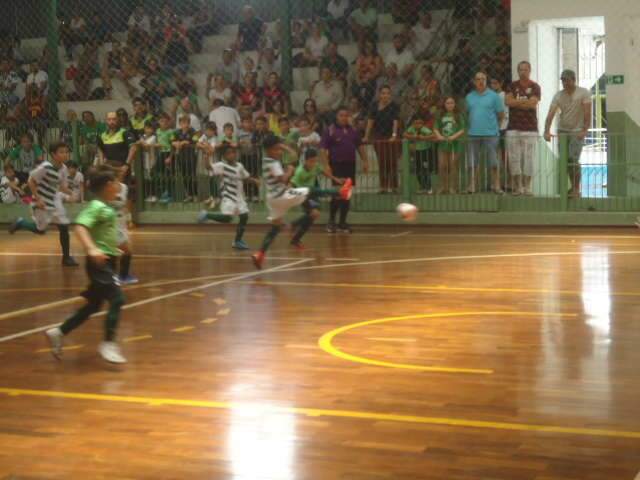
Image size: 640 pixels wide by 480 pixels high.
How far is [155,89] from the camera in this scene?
22.1 metres

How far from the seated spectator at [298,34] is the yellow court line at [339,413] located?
50.3 feet

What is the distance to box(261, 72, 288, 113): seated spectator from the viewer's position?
19.8 metres

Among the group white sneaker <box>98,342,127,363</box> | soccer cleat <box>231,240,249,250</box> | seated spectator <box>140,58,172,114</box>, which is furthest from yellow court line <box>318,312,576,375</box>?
seated spectator <box>140,58,172,114</box>

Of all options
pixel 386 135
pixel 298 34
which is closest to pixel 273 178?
pixel 386 135

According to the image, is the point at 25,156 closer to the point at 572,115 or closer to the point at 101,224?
the point at 572,115

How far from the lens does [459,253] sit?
14219 millimetres

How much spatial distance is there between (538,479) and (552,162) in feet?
44.0

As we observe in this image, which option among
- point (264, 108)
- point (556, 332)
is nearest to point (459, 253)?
point (556, 332)

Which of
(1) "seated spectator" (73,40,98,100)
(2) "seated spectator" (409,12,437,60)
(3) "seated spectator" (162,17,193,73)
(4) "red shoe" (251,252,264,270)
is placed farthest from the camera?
(1) "seated spectator" (73,40,98,100)

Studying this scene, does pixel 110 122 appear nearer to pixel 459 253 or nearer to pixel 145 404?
pixel 459 253

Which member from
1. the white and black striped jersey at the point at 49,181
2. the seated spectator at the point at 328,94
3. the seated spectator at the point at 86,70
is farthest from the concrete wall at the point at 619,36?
the seated spectator at the point at 86,70

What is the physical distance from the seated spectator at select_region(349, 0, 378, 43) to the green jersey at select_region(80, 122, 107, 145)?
500 centimetres

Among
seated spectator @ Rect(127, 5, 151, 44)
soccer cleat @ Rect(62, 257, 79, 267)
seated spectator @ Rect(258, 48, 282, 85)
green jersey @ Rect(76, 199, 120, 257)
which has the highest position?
seated spectator @ Rect(127, 5, 151, 44)

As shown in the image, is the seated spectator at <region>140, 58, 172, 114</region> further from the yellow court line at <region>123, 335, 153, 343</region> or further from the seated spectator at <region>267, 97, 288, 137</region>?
the yellow court line at <region>123, 335, 153, 343</region>
